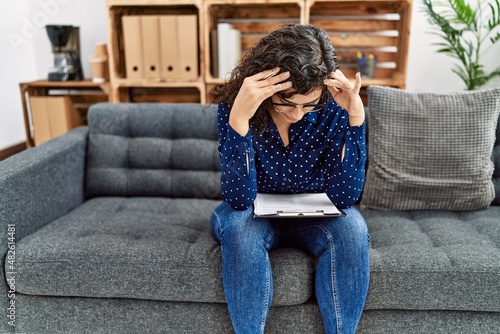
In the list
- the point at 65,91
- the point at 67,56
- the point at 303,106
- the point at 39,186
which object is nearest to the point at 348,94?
the point at 303,106

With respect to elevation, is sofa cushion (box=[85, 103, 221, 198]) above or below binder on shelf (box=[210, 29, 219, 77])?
below

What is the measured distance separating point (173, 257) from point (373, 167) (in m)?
0.84

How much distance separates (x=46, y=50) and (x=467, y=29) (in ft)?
8.02

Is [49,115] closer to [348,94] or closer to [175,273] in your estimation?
[175,273]

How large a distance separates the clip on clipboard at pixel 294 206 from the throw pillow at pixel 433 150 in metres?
0.43

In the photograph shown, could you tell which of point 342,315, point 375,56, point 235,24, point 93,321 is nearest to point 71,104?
point 235,24

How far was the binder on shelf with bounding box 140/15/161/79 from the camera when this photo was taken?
2.27 meters

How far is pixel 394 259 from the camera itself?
48.1 inches

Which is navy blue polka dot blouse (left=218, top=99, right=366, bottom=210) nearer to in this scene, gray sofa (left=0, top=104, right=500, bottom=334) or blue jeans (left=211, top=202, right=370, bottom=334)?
blue jeans (left=211, top=202, right=370, bottom=334)

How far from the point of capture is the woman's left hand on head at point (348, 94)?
3.60 feet

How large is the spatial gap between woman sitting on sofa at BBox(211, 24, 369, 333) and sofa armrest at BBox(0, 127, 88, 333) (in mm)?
616

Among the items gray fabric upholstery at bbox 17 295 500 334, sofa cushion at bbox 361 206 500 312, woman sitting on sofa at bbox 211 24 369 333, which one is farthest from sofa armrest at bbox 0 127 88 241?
sofa cushion at bbox 361 206 500 312

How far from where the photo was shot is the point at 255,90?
1062 millimetres

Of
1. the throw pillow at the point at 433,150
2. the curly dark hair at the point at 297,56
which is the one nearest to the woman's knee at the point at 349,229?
the curly dark hair at the point at 297,56
